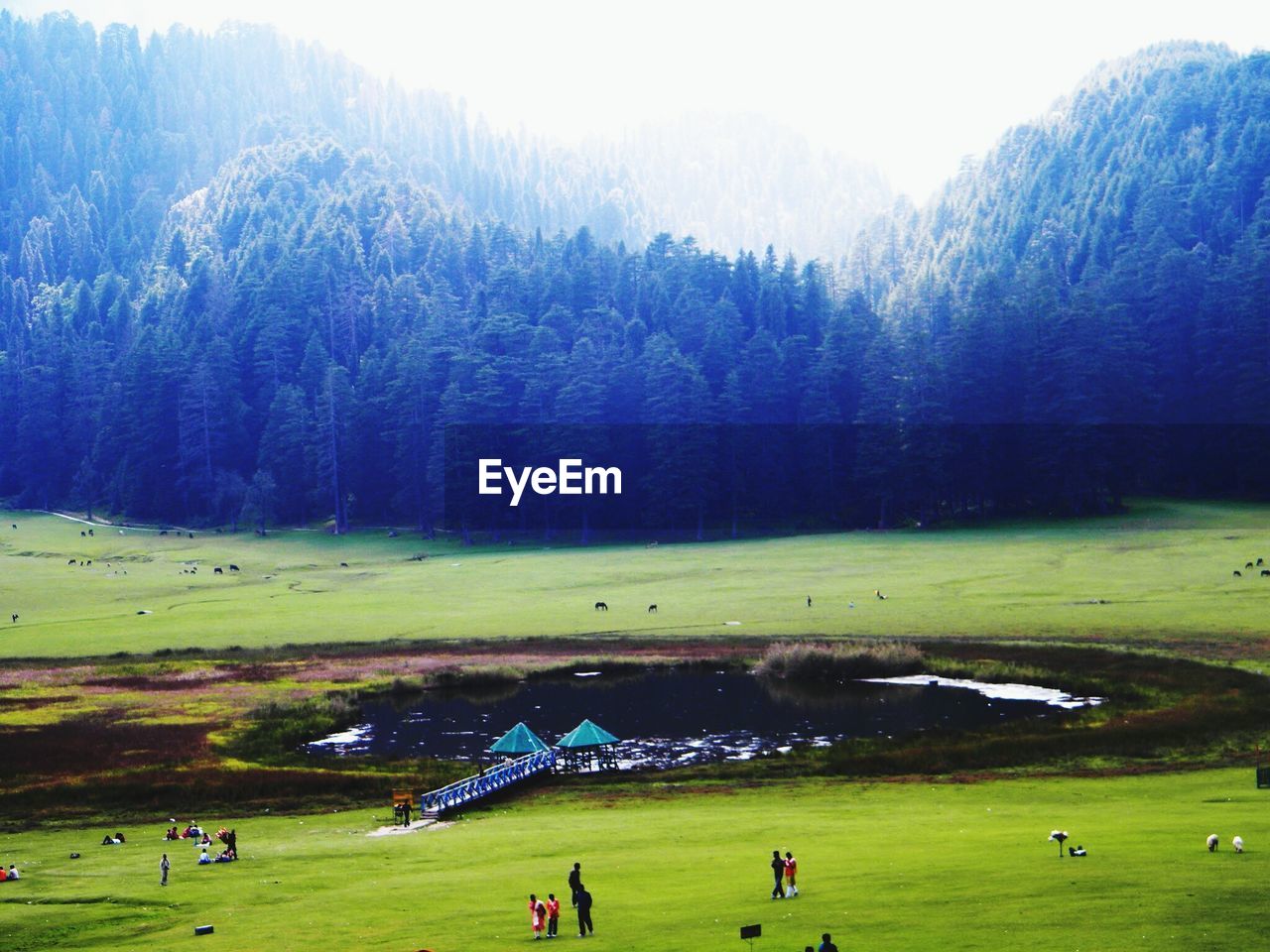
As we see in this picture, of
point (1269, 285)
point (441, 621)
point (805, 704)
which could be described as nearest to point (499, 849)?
point (805, 704)

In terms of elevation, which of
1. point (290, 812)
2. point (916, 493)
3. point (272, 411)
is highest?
point (272, 411)

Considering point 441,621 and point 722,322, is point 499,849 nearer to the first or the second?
point 441,621

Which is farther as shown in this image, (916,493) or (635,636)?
(916,493)

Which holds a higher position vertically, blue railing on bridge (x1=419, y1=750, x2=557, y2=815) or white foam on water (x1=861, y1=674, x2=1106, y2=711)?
white foam on water (x1=861, y1=674, x2=1106, y2=711)

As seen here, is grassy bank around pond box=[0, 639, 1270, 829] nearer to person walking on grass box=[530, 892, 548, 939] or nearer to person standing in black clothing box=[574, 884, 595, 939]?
person walking on grass box=[530, 892, 548, 939]

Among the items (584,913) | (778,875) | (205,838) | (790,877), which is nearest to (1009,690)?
(790,877)

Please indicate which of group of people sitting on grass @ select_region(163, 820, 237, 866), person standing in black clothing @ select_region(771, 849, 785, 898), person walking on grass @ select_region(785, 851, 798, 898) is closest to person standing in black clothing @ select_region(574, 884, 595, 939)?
person standing in black clothing @ select_region(771, 849, 785, 898)
